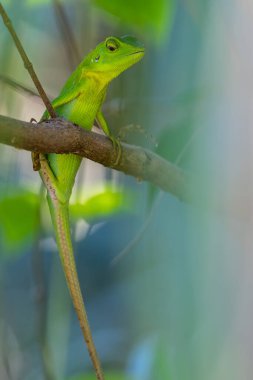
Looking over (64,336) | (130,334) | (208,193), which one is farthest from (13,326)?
(208,193)

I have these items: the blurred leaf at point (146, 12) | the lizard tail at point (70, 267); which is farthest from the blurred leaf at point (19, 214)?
the blurred leaf at point (146, 12)

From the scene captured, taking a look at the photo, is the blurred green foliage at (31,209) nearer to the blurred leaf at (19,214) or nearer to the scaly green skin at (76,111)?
the blurred leaf at (19,214)

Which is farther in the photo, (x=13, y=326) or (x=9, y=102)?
(x=13, y=326)

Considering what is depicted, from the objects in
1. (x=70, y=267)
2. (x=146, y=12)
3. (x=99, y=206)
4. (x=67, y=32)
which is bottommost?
(x=70, y=267)

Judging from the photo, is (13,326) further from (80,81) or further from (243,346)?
(243,346)

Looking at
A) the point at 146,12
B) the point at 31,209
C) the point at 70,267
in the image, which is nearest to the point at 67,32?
the point at 146,12

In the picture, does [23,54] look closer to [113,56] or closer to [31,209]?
[113,56]
